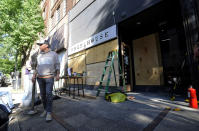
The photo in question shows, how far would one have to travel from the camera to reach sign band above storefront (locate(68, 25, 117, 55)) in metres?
5.64

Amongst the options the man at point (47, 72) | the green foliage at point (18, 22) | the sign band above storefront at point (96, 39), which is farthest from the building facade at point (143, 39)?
the green foliage at point (18, 22)

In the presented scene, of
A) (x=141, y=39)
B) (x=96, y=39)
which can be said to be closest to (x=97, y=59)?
(x=96, y=39)

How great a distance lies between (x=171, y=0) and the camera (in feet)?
12.4

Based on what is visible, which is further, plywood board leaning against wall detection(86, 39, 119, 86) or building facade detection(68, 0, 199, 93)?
plywood board leaning against wall detection(86, 39, 119, 86)

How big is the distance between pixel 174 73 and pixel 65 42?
26.8 feet

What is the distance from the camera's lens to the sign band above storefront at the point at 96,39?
564cm

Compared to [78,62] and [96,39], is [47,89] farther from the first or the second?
[78,62]

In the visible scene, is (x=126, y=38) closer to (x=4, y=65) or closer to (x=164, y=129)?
(x=164, y=129)

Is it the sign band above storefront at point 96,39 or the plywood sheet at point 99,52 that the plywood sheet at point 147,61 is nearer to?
the plywood sheet at point 99,52

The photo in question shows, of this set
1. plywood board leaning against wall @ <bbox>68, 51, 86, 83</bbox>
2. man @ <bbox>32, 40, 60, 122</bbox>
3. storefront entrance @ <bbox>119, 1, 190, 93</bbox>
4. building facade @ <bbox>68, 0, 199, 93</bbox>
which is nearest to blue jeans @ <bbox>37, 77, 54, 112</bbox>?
man @ <bbox>32, 40, 60, 122</bbox>

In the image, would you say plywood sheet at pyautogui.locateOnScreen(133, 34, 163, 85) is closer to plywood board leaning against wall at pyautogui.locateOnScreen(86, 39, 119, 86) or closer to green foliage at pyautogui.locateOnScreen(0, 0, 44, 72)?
plywood board leaning against wall at pyautogui.locateOnScreen(86, 39, 119, 86)

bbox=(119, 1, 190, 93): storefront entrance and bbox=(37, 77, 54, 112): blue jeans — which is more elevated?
bbox=(119, 1, 190, 93): storefront entrance

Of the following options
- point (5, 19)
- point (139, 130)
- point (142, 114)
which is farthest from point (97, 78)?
point (5, 19)

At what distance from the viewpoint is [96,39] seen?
21.4ft
